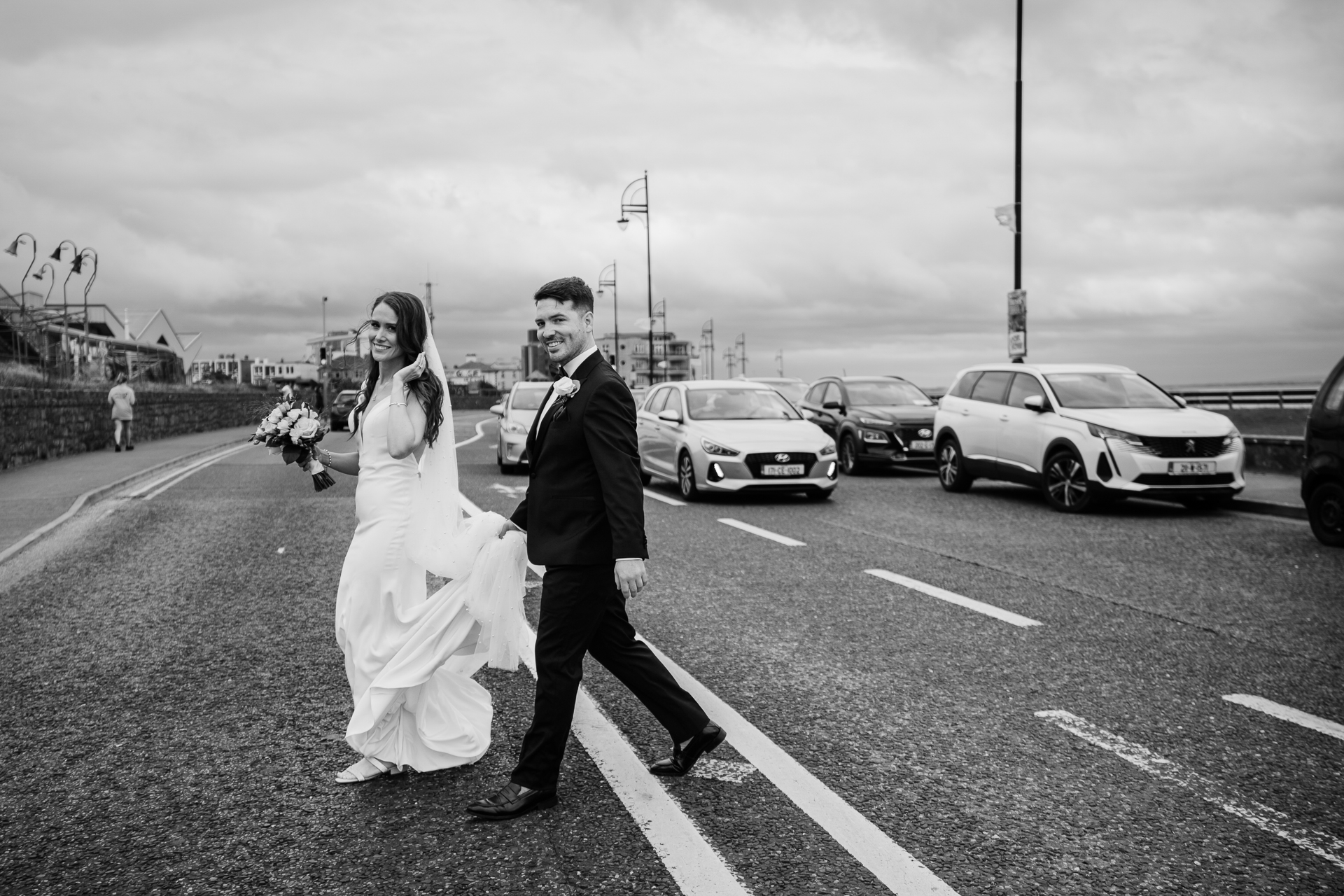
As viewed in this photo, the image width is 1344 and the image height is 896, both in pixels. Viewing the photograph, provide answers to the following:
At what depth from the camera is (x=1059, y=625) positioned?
21.2 feet

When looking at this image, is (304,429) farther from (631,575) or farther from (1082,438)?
(1082,438)

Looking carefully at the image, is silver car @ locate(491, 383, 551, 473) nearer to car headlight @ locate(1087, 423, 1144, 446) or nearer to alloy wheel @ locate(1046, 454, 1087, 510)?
alloy wheel @ locate(1046, 454, 1087, 510)

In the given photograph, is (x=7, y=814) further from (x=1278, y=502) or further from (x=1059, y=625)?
(x=1278, y=502)

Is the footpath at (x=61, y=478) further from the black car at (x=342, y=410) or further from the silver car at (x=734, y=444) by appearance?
the black car at (x=342, y=410)

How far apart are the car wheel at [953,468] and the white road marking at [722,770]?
1112 centimetres

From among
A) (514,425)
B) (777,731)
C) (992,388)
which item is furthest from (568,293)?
(514,425)

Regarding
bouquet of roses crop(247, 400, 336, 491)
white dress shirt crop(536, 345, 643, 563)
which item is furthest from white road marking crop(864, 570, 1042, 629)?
bouquet of roses crop(247, 400, 336, 491)

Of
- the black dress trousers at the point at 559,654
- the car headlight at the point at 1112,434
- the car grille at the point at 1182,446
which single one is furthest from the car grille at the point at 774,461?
the black dress trousers at the point at 559,654

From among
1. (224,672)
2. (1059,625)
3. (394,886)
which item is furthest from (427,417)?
(1059,625)

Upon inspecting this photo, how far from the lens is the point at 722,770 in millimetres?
4016

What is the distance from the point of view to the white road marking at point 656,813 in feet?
10.2

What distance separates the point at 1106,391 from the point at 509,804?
11534 mm

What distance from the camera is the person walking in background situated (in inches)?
933

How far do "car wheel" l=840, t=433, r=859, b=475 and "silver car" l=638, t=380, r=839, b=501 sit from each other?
3172mm
